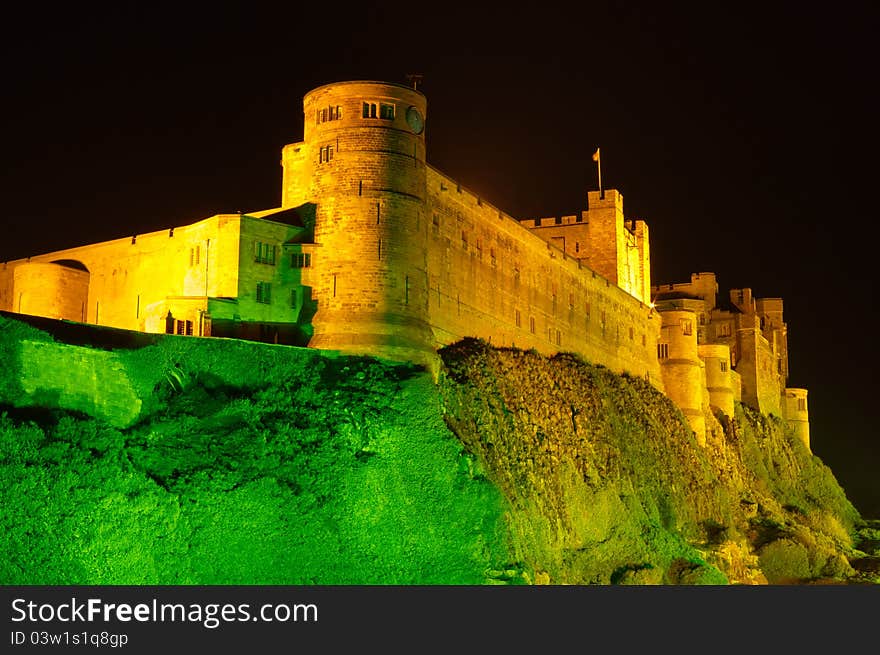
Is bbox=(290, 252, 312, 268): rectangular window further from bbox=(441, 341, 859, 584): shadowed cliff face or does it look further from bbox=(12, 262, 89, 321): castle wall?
bbox=(12, 262, 89, 321): castle wall

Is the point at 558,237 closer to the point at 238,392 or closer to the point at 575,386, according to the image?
the point at 575,386

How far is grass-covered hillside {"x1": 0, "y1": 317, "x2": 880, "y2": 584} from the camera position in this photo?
34.0 m

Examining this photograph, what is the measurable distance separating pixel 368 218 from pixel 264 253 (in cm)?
379

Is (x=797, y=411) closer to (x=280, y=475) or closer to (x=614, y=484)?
(x=614, y=484)

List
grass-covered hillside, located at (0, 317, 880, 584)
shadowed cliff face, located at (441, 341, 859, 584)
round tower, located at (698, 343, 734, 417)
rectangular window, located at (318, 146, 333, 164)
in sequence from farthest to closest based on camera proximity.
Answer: round tower, located at (698, 343, 734, 417), shadowed cliff face, located at (441, 341, 859, 584), rectangular window, located at (318, 146, 333, 164), grass-covered hillside, located at (0, 317, 880, 584)

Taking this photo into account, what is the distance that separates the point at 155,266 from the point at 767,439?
51941 millimetres

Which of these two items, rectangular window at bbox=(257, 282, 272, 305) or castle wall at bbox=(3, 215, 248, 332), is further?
rectangular window at bbox=(257, 282, 272, 305)

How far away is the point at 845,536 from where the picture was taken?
268 feet

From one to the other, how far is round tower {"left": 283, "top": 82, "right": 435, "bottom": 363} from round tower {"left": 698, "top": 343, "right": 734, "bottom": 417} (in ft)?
133

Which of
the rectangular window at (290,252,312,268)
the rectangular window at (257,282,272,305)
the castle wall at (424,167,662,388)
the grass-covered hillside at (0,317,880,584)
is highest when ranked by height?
the castle wall at (424,167,662,388)

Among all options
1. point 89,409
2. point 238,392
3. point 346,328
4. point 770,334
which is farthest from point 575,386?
point 770,334

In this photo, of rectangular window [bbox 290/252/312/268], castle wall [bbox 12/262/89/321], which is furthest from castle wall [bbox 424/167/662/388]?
castle wall [bbox 12/262/89/321]

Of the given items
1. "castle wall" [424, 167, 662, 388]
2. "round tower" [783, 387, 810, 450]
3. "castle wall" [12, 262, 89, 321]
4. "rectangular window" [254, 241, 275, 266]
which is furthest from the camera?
"round tower" [783, 387, 810, 450]

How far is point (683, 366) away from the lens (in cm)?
7750
